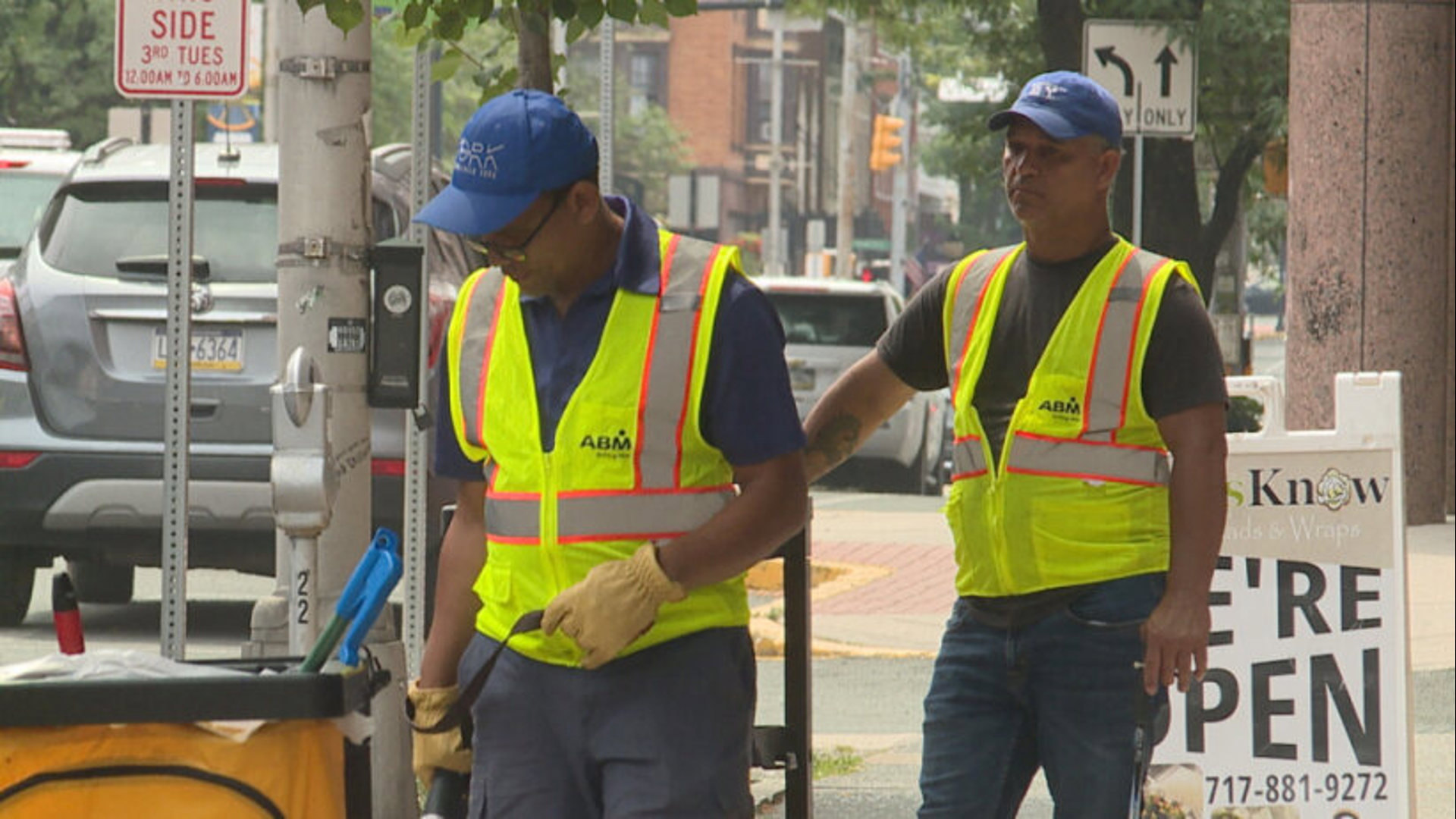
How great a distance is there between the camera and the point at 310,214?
640 cm

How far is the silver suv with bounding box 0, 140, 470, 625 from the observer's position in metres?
9.77

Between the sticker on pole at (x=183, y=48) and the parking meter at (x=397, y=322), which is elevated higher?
the sticker on pole at (x=183, y=48)

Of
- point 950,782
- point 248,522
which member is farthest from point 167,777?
point 248,522

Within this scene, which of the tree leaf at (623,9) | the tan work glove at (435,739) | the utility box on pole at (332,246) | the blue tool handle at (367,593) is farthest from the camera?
the utility box on pole at (332,246)

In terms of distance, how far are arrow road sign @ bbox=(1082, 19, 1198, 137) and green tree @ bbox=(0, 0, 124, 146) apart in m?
21.5

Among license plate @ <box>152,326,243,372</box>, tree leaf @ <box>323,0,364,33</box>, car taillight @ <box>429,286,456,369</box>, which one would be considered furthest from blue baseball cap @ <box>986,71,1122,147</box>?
license plate @ <box>152,326,243,372</box>

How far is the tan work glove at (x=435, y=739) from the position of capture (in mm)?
3959

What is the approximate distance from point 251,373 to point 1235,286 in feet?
69.7

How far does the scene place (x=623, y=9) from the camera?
19.1 ft

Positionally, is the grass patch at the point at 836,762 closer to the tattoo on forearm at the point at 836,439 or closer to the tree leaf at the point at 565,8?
the tree leaf at the point at 565,8

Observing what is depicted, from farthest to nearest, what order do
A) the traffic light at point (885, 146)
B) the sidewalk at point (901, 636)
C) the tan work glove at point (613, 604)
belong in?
the traffic light at point (885, 146) < the sidewalk at point (901, 636) < the tan work glove at point (613, 604)

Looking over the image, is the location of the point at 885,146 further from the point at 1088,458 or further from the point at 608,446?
the point at 608,446

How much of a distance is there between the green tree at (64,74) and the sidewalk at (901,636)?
60.7 feet

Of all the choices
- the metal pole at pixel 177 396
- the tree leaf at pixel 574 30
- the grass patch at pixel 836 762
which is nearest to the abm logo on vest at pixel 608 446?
the tree leaf at pixel 574 30
